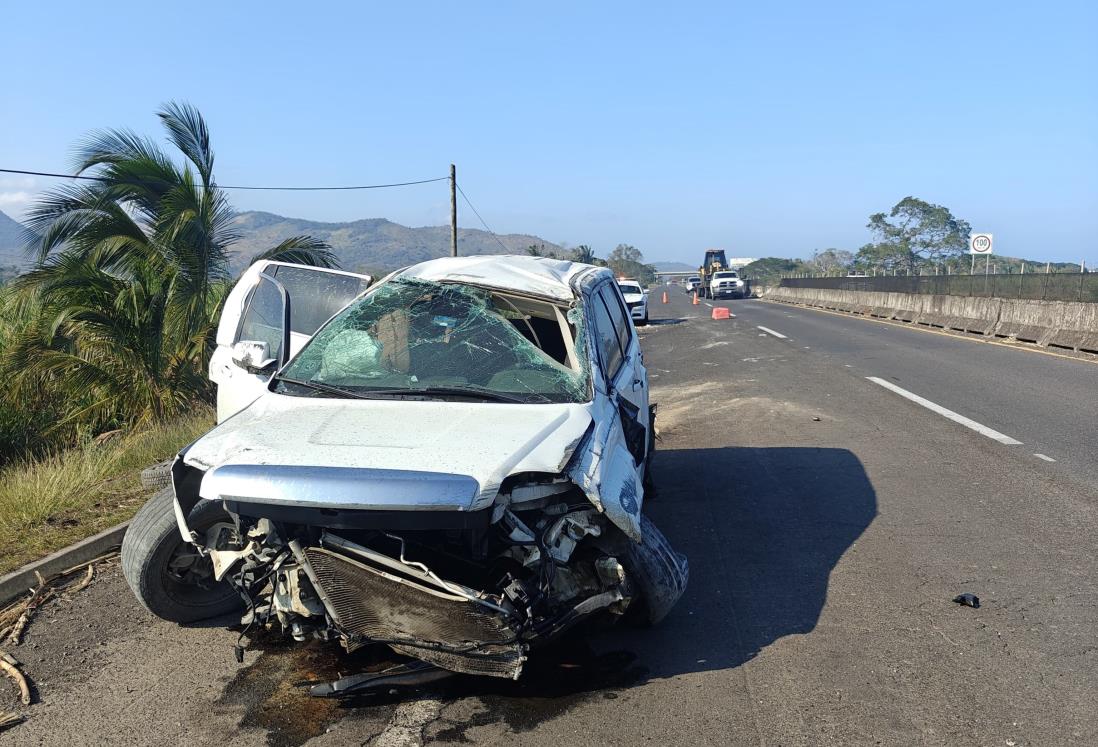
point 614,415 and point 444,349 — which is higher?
point 444,349

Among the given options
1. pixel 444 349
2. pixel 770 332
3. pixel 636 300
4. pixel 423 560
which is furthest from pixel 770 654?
pixel 636 300

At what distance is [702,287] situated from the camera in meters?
65.9

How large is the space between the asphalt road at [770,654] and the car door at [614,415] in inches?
30.9

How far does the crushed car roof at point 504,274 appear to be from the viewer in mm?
5250

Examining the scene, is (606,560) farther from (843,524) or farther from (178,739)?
(843,524)

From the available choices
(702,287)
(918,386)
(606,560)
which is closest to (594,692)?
(606,560)

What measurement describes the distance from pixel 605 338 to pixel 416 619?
95.2 inches

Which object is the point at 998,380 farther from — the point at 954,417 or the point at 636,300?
the point at 636,300

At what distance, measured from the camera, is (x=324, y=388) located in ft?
15.2

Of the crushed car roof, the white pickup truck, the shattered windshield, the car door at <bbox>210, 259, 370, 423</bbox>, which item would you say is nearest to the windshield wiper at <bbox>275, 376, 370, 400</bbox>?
the shattered windshield

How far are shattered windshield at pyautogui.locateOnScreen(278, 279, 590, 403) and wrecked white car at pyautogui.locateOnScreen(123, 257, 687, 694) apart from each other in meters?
0.01

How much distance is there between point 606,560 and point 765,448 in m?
5.67

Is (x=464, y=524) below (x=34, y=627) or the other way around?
the other way around

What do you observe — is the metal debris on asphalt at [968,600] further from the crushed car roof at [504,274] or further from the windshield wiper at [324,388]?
the windshield wiper at [324,388]
